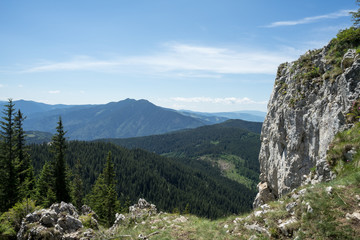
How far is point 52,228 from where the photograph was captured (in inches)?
631

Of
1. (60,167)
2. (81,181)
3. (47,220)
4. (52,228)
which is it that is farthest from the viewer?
(81,181)

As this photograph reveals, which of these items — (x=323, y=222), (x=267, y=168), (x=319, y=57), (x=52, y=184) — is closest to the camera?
(x=323, y=222)

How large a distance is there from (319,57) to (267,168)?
1360 cm

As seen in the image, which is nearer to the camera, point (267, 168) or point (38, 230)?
point (38, 230)

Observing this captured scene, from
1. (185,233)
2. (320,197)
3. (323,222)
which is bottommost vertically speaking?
(185,233)

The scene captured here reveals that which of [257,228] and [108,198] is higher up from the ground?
[257,228]

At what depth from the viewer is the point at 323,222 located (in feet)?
27.2

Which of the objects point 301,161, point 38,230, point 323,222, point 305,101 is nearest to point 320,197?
point 323,222

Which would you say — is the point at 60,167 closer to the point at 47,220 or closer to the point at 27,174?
the point at 27,174

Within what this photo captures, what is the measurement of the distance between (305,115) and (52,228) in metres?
23.4

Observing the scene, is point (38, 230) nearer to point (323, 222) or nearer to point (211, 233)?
point (211, 233)

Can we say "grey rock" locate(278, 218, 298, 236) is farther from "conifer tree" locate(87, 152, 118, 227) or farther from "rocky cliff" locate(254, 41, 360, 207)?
"conifer tree" locate(87, 152, 118, 227)

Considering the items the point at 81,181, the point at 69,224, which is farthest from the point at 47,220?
the point at 81,181

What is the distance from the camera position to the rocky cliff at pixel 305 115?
14227 millimetres
